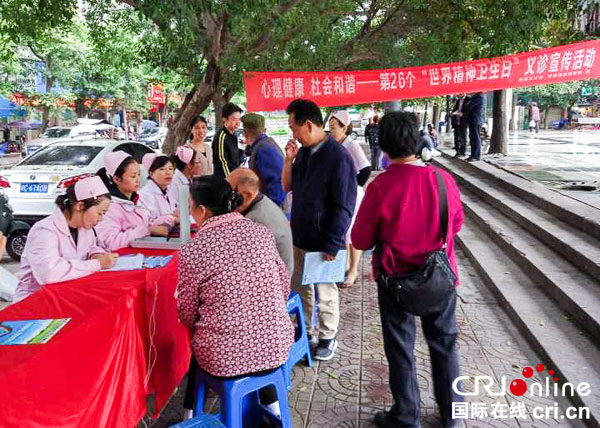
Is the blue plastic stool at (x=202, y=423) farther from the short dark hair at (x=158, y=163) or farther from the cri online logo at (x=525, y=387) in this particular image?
the short dark hair at (x=158, y=163)

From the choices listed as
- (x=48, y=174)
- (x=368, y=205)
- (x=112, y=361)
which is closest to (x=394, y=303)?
(x=368, y=205)

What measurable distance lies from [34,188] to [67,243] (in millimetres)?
4387

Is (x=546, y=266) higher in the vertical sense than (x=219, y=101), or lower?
lower

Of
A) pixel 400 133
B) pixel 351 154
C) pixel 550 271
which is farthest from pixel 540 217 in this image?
pixel 400 133

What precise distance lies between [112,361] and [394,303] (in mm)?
1348

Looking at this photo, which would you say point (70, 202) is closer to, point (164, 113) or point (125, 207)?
point (125, 207)

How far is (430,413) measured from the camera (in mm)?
2838

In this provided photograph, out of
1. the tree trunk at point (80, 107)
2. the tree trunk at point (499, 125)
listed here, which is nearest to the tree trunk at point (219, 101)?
the tree trunk at point (499, 125)

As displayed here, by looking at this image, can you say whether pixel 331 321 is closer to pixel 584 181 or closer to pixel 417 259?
pixel 417 259

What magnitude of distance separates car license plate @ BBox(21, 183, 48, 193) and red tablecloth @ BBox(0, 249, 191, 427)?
4.48 m

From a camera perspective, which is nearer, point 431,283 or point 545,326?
point 431,283

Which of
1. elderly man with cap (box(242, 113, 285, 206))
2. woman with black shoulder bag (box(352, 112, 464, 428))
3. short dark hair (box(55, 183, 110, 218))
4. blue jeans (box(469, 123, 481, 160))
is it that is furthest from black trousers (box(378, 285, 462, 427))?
blue jeans (box(469, 123, 481, 160))

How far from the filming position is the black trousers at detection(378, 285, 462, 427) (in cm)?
252

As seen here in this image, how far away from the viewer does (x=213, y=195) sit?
2.21 metres
